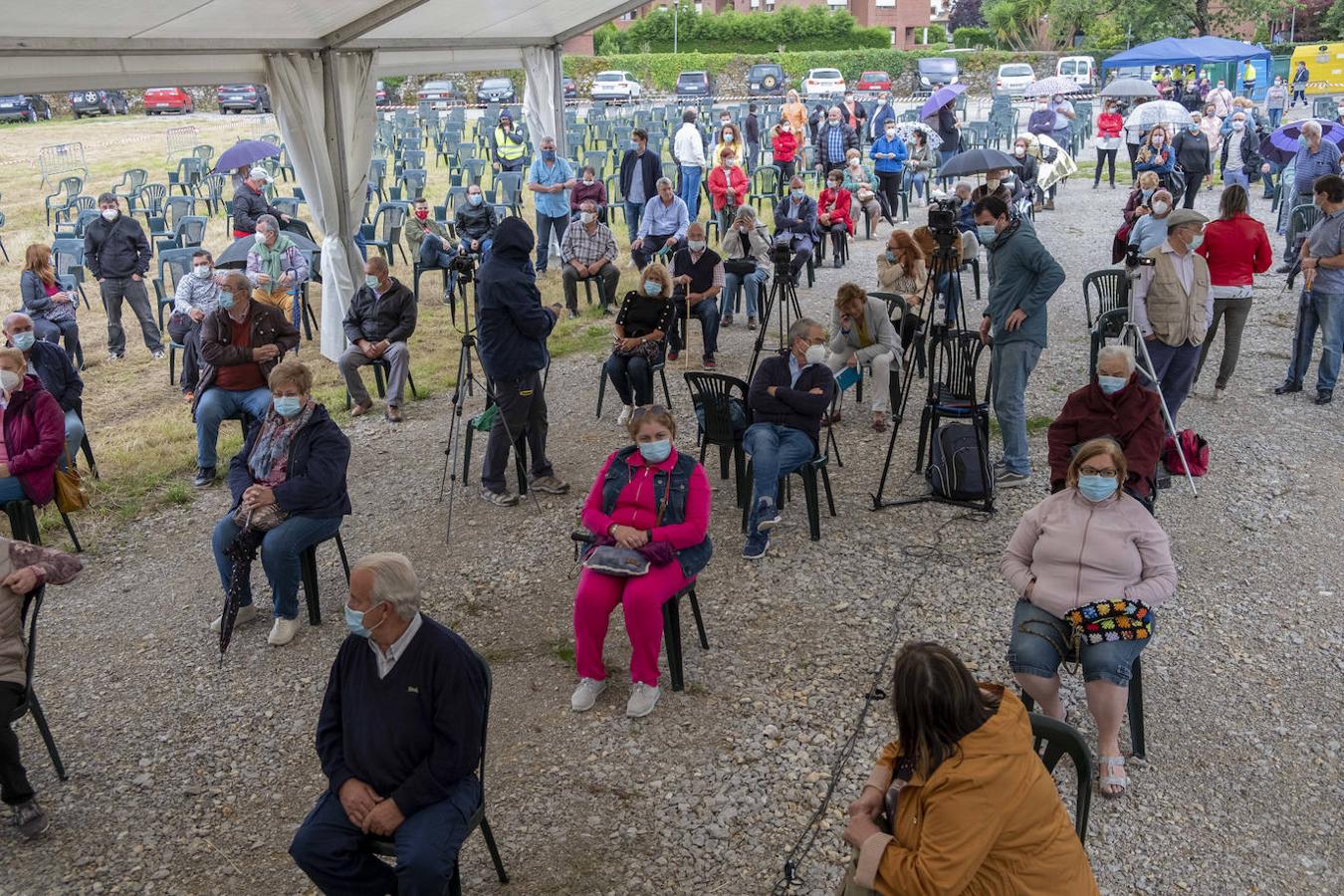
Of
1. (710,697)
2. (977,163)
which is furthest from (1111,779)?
(977,163)

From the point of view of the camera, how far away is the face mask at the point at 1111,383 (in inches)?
192

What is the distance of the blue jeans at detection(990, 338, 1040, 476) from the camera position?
6.24 m

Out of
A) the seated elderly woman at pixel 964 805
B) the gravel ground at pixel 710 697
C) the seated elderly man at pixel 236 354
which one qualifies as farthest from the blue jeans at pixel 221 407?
the seated elderly woman at pixel 964 805

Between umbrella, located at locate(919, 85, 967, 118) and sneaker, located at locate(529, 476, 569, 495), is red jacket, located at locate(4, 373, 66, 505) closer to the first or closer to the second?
sneaker, located at locate(529, 476, 569, 495)

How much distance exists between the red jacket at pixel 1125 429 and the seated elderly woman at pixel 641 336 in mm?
3326

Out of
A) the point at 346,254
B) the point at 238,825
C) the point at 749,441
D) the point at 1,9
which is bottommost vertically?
the point at 238,825

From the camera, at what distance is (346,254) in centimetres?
972

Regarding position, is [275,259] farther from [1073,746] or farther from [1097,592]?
[1073,746]

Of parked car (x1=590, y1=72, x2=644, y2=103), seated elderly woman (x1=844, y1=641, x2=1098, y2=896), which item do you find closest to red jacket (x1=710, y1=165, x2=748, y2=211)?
seated elderly woman (x1=844, y1=641, x2=1098, y2=896)

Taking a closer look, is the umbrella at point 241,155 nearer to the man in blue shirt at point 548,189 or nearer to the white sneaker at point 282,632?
the man in blue shirt at point 548,189

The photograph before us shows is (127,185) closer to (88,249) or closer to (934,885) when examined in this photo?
(88,249)

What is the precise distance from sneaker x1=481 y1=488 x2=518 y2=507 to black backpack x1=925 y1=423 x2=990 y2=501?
2470 millimetres

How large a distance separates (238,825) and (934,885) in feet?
8.55

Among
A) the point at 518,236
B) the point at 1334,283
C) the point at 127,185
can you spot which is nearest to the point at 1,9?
the point at 518,236
